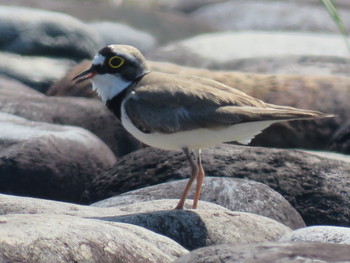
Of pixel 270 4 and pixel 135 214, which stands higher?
pixel 135 214

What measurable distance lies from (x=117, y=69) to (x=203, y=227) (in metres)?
1.51

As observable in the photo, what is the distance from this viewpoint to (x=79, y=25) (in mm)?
14461

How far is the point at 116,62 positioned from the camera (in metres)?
7.36

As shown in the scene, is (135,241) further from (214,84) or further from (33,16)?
(33,16)

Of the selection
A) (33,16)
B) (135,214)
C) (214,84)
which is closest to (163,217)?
(135,214)

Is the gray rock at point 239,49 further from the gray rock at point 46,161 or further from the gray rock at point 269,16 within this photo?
the gray rock at point 46,161

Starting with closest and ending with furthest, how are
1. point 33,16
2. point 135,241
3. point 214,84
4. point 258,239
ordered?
point 135,241 → point 258,239 → point 214,84 → point 33,16

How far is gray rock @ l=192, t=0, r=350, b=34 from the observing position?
2114 centimetres

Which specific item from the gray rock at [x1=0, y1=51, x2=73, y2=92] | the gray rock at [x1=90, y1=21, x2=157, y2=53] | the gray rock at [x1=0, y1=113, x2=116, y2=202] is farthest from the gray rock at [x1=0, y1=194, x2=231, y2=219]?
the gray rock at [x1=90, y1=21, x2=157, y2=53]

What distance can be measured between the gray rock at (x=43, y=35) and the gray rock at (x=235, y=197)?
628 cm

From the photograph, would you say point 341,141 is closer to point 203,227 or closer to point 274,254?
point 203,227

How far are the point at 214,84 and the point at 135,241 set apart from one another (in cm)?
202

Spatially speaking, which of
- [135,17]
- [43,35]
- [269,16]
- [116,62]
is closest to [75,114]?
[116,62]

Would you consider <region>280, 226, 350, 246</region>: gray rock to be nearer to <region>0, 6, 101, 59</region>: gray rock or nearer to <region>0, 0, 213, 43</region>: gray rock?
<region>0, 6, 101, 59</region>: gray rock
